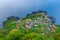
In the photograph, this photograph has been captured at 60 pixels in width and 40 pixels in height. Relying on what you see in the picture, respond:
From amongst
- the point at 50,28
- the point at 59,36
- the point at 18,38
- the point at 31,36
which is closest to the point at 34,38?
the point at 31,36

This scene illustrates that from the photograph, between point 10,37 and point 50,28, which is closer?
point 10,37

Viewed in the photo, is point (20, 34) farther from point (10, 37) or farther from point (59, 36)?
point (59, 36)

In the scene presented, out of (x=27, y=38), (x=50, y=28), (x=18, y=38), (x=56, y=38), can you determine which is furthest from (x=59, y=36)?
(x=50, y=28)

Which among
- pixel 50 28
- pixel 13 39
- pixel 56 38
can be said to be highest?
pixel 56 38

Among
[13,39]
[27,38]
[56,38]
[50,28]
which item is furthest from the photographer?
[50,28]

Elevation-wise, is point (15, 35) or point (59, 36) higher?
point (59, 36)

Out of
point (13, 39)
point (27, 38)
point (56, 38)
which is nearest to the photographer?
point (56, 38)

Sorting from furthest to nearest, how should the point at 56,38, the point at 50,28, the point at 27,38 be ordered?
the point at 50,28 < the point at 27,38 < the point at 56,38

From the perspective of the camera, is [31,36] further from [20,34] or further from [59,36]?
[59,36]

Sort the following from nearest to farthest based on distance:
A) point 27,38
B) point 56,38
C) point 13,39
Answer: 1. point 56,38
2. point 27,38
3. point 13,39
